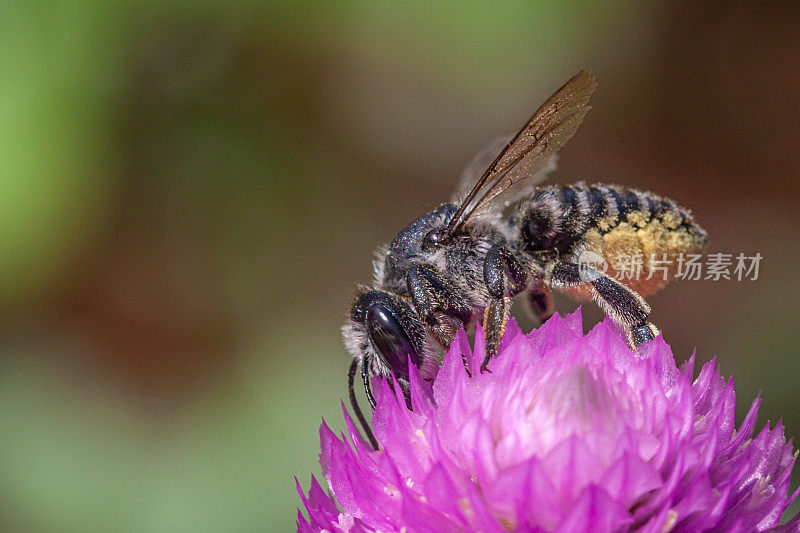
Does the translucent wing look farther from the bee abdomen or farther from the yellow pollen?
the yellow pollen

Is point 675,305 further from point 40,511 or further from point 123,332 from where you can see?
point 40,511

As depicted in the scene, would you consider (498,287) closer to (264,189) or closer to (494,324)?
(494,324)

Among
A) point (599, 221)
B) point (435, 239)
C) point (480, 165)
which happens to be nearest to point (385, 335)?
point (435, 239)

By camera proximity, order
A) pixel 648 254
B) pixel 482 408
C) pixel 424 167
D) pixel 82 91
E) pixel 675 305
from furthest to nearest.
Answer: pixel 424 167
pixel 675 305
pixel 82 91
pixel 648 254
pixel 482 408

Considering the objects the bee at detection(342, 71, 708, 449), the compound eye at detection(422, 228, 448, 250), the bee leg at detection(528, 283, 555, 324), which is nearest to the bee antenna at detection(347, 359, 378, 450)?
the bee at detection(342, 71, 708, 449)

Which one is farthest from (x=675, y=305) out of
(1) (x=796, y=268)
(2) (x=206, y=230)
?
(2) (x=206, y=230)

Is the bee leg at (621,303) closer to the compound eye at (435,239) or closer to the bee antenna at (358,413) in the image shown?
the compound eye at (435,239)

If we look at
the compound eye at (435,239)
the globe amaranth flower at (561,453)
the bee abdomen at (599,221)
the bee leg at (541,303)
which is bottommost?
the globe amaranth flower at (561,453)

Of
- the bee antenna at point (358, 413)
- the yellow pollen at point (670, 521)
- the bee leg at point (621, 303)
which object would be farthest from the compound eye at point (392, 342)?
the yellow pollen at point (670, 521)
